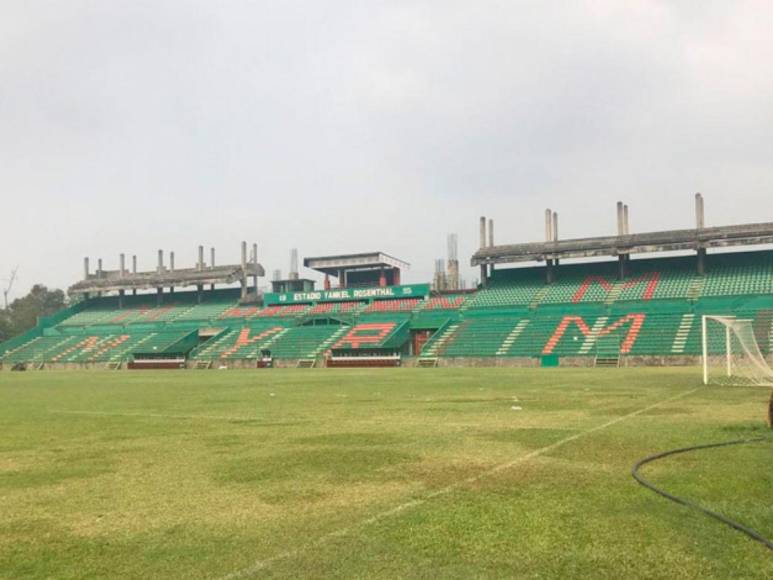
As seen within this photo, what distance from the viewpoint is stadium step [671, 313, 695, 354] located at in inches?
1828

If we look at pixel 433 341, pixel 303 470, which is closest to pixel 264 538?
pixel 303 470

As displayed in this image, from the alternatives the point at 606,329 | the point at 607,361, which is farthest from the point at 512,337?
the point at 607,361

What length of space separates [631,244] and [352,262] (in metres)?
29.8

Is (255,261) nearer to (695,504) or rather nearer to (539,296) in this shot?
(539,296)

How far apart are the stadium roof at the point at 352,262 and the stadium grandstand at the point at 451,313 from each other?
13cm

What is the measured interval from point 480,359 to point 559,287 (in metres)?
16.1

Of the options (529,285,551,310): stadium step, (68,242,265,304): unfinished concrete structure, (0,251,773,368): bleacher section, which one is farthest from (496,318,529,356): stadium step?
(68,242,265,304): unfinished concrete structure

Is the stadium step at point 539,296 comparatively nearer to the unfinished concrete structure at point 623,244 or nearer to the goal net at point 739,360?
the unfinished concrete structure at point 623,244

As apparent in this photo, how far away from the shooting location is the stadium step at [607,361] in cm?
4575

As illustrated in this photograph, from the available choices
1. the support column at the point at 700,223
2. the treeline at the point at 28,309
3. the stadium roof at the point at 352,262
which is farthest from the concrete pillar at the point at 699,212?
the treeline at the point at 28,309

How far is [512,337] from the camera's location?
54688mm

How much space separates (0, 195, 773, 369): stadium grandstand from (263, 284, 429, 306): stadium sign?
0.13m

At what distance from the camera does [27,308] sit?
10994 centimetres

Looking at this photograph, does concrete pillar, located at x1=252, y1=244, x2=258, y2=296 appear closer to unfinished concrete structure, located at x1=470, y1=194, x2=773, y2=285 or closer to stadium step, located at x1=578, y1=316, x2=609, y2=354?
unfinished concrete structure, located at x1=470, y1=194, x2=773, y2=285
